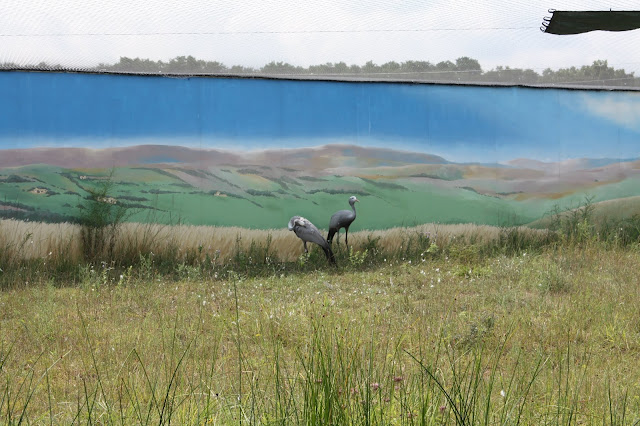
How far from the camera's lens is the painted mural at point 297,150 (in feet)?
24.1

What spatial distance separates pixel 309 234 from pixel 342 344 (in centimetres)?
478

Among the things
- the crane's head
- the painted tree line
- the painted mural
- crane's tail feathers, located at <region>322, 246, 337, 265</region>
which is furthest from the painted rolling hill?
→ the painted tree line

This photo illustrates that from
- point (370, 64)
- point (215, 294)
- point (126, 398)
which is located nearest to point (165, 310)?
point (215, 294)

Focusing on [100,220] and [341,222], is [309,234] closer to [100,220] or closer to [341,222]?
[341,222]

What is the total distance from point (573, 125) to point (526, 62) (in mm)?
1120

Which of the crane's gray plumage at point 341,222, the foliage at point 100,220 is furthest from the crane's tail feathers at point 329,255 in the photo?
A: the foliage at point 100,220

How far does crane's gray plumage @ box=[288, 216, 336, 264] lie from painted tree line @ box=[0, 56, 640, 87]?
1.76 m

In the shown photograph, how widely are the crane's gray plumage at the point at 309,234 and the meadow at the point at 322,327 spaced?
14 centimetres

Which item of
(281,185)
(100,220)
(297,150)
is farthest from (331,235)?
(100,220)

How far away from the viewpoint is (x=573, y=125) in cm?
862

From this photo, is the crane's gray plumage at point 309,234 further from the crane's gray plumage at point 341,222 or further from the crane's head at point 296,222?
the crane's gray plumage at point 341,222

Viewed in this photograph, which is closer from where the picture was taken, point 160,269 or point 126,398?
point 126,398

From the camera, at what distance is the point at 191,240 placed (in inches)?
290

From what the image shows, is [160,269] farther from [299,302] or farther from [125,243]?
[299,302]
